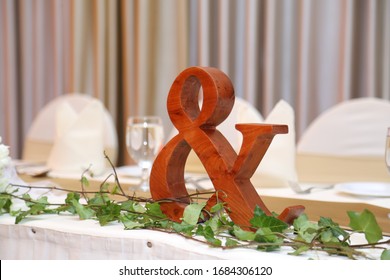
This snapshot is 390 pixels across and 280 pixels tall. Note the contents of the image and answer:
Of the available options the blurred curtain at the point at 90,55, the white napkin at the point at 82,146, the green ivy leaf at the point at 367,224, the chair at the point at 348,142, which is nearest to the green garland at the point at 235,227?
the green ivy leaf at the point at 367,224

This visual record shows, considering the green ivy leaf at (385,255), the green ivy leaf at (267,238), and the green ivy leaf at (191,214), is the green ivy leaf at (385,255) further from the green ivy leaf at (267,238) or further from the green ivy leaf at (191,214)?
→ the green ivy leaf at (191,214)

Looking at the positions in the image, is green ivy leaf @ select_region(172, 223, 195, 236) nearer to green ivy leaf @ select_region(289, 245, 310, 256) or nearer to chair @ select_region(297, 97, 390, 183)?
green ivy leaf @ select_region(289, 245, 310, 256)

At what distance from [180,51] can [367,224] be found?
7.98 feet

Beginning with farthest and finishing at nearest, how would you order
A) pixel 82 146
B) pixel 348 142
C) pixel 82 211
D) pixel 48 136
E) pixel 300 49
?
pixel 300 49 < pixel 48 136 < pixel 348 142 < pixel 82 146 < pixel 82 211

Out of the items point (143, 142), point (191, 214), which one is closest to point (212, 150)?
point (191, 214)

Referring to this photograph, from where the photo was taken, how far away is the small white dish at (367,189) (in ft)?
3.92

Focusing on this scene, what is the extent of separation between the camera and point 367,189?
129 cm

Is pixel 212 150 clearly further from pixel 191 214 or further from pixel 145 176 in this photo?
pixel 145 176

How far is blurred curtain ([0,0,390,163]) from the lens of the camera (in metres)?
2.66

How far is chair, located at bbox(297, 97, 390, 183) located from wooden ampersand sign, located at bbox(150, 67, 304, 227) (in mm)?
864

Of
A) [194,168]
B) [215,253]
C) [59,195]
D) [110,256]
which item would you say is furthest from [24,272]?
[194,168]

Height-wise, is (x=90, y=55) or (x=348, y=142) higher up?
(x=90, y=55)

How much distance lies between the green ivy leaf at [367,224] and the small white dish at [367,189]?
527 mm

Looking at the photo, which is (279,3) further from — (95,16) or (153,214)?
(153,214)
